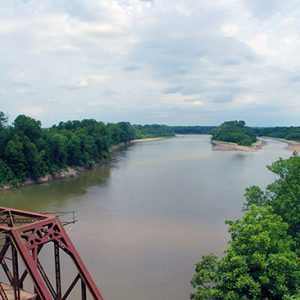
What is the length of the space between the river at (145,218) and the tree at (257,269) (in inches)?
168

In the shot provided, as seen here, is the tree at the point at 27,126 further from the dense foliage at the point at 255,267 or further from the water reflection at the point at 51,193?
the dense foliage at the point at 255,267

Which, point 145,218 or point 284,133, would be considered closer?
point 145,218

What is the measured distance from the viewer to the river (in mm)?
15195

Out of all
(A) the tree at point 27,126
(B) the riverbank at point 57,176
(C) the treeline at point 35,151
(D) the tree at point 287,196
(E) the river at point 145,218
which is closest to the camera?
(D) the tree at point 287,196

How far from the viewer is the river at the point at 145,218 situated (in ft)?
49.9

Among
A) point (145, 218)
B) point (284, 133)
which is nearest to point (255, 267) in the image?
point (145, 218)

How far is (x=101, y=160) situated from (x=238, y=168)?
21.8m

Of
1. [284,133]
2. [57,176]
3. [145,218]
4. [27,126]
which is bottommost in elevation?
[145,218]

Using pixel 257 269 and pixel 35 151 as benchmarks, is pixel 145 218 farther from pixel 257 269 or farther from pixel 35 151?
pixel 35 151

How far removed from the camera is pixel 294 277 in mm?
9781

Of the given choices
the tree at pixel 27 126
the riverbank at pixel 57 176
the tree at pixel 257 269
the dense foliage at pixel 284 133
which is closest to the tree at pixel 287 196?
the tree at pixel 257 269

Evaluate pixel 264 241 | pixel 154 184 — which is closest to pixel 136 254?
pixel 264 241

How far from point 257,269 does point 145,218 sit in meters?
14.6

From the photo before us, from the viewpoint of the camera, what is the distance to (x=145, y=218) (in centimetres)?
2392
